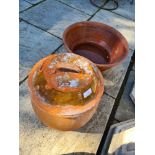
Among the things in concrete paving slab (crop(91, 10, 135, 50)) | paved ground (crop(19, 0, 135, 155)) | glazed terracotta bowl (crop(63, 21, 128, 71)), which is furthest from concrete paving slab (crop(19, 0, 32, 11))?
glazed terracotta bowl (crop(63, 21, 128, 71))

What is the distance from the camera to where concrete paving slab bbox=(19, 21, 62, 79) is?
3.07m

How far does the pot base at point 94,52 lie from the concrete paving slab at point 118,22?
3.06ft

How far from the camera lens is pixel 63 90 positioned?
1.93 metres

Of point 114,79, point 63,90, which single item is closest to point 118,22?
point 114,79

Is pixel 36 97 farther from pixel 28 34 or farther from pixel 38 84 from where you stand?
pixel 28 34

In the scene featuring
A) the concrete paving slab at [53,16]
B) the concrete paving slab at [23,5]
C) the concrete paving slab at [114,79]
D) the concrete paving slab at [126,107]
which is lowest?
the concrete paving slab at [126,107]

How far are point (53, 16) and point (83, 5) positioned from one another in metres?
0.85

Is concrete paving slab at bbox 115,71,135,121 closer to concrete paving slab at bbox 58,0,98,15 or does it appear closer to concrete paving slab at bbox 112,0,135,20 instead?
concrete paving slab at bbox 58,0,98,15

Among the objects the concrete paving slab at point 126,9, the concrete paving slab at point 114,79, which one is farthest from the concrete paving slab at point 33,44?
the concrete paving slab at point 126,9

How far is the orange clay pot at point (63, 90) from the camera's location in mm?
1946

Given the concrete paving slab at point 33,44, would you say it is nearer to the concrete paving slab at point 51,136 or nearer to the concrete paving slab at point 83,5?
the concrete paving slab at point 51,136

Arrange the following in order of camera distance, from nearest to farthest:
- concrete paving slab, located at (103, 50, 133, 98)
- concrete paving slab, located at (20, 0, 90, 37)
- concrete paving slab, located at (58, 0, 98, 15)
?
concrete paving slab, located at (103, 50, 133, 98)
concrete paving slab, located at (20, 0, 90, 37)
concrete paving slab, located at (58, 0, 98, 15)

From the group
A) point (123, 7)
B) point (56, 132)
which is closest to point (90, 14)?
point (123, 7)

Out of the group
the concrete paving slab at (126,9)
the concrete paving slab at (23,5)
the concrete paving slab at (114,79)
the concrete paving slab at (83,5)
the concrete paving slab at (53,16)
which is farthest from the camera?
the concrete paving slab at (126,9)
